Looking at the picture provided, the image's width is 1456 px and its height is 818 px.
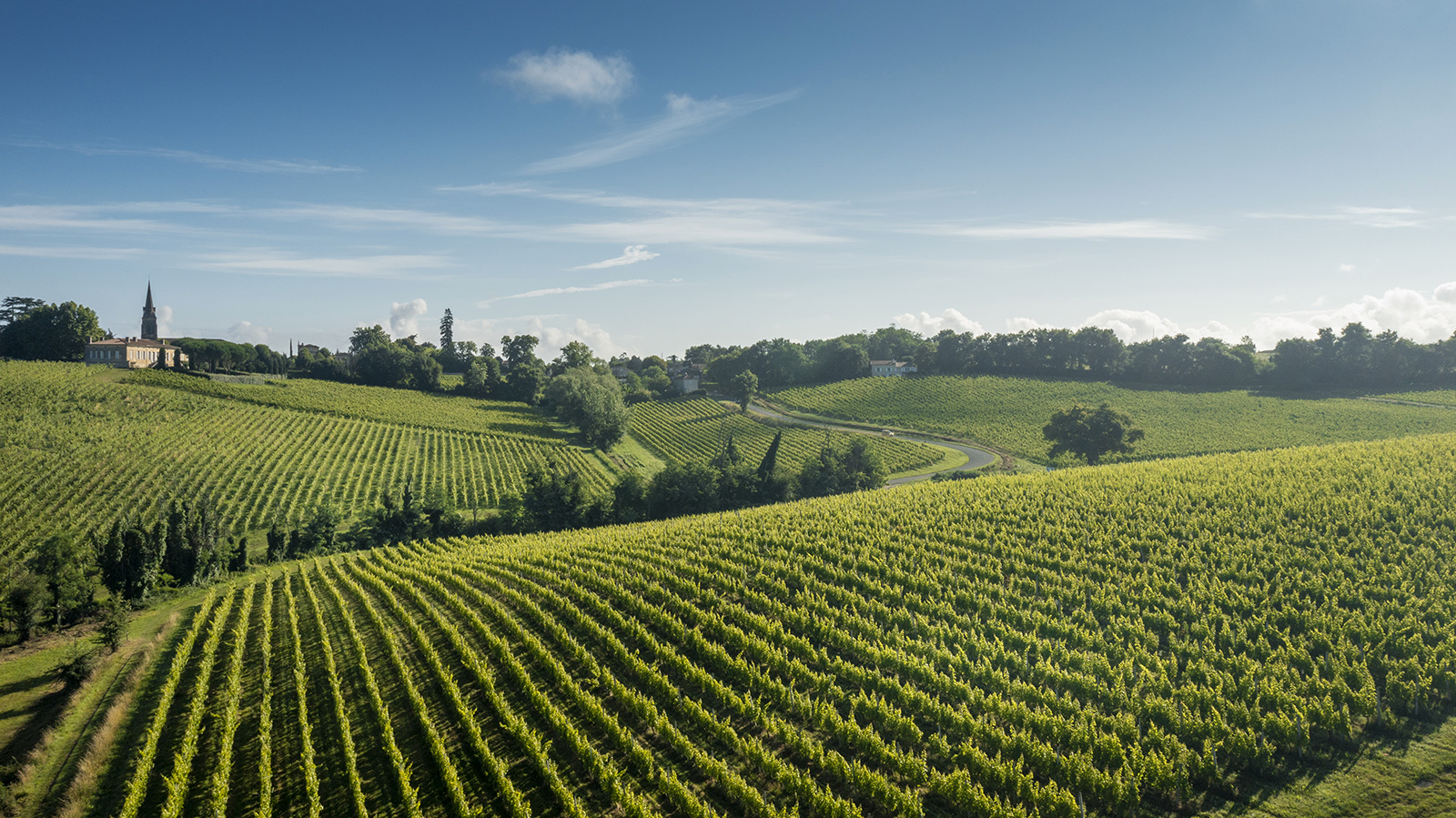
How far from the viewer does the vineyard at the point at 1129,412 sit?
76.2 m

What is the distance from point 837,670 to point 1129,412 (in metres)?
92.6

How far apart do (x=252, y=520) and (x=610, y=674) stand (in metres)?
43.2

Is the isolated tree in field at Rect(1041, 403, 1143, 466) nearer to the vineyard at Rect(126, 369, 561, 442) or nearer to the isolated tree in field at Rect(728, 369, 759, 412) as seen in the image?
the isolated tree in field at Rect(728, 369, 759, 412)

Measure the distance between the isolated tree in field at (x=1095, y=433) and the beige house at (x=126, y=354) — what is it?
12295 cm

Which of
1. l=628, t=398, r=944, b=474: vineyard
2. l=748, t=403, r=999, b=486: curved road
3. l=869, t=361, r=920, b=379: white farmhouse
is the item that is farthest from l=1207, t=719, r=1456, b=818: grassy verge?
l=869, t=361, r=920, b=379: white farmhouse

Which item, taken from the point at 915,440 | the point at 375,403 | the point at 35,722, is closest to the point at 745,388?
the point at 915,440

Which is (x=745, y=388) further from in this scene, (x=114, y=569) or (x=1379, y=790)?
(x=1379, y=790)

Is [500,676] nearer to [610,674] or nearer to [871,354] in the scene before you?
[610,674]

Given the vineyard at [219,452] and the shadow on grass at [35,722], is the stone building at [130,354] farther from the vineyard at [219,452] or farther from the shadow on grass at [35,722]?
the shadow on grass at [35,722]

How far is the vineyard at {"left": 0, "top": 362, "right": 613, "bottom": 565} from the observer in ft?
157

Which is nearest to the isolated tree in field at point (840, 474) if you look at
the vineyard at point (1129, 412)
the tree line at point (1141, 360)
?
the vineyard at point (1129, 412)

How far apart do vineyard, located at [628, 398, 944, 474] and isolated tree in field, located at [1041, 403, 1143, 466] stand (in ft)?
48.0

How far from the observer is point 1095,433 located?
72250mm

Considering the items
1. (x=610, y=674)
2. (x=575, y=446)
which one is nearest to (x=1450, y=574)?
(x=610, y=674)
